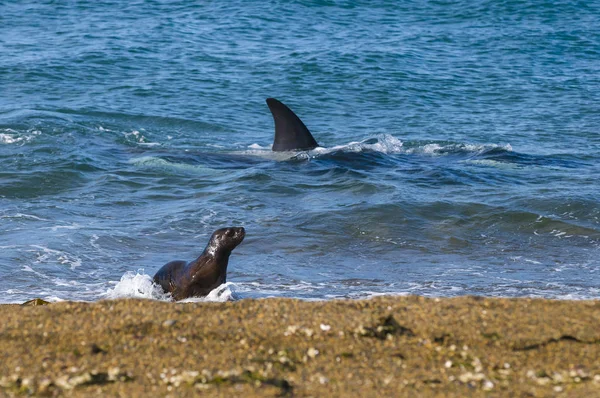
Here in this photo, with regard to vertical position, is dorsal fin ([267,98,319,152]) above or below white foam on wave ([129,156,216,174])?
above

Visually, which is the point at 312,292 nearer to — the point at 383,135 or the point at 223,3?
the point at 383,135

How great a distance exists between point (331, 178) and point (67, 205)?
340cm

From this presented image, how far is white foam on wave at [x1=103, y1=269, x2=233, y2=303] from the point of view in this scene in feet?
25.4

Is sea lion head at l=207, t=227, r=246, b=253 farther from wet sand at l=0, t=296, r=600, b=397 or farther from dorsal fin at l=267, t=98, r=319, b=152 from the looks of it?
dorsal fin at l=267, t=98, r=319, b=152

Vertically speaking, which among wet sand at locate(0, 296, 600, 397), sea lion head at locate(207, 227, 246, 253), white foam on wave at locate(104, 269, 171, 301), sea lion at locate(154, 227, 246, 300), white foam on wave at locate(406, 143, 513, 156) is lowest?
white foam on wave at locate(406, 143, 513, 156)

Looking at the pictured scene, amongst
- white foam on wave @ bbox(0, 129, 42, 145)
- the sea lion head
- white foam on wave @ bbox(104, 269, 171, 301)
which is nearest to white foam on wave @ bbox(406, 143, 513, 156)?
white foam on wave @ bbox(0, 129, 42, 145)

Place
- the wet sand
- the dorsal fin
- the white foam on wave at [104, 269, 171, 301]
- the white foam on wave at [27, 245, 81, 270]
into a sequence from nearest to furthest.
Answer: the wet sand
the white foam on wave at [104, 269, 171, 301]
the white foam on wave at [27, 245, 81, 270]
the dorsal fin

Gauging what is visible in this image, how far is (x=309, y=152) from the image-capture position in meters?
14.4

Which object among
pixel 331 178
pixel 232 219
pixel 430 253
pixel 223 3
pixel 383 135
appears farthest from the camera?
pixel 223 3

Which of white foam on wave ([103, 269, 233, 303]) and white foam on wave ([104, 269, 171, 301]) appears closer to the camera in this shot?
white foam on wave ([103, 269, 233, 303])

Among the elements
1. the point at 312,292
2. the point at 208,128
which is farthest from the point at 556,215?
the point at 208,128

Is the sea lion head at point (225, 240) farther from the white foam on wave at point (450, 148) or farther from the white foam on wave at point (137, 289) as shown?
the white foam on wave at point (450, 148)

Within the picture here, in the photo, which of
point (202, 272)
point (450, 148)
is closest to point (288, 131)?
point (450, 148)

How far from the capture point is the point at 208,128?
17406 mm
